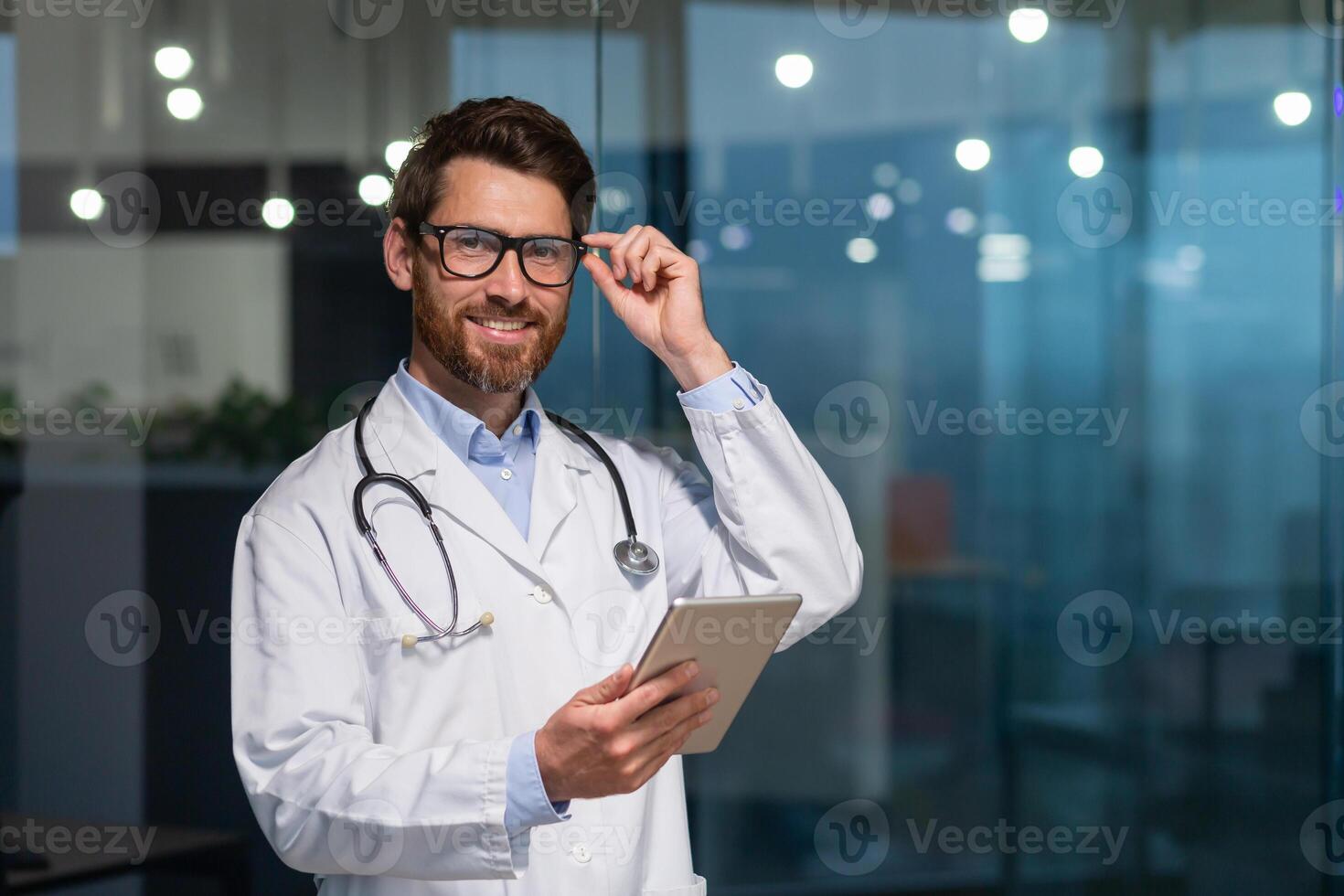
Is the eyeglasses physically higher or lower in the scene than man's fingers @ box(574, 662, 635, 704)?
higher

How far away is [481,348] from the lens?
159 centimetres

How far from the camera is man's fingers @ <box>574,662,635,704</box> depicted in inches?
48.4

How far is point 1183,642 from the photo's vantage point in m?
2.78

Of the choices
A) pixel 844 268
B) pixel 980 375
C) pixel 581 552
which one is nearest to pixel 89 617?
pixel 581 552

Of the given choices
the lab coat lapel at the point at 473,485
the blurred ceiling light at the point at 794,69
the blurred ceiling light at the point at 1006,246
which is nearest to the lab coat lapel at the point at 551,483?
the lab coat lapel at the point at 473,485

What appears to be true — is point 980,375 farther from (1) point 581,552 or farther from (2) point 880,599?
(1) point 581,552

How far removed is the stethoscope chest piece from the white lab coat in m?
0.02

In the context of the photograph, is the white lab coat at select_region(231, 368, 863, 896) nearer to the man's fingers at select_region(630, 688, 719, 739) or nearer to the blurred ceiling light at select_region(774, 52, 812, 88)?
the man's fingers at select_region(630, 688, 719, 739)

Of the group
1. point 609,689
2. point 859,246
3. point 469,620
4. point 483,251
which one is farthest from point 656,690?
point 859,246

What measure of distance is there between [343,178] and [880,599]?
1.46m

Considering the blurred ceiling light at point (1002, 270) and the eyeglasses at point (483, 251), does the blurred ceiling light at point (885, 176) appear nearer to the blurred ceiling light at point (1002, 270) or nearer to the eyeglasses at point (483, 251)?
the blurred ceiling light at point (1002, 270)

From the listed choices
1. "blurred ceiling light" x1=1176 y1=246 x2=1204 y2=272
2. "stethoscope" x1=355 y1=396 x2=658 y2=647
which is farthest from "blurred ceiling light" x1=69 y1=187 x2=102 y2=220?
"blurred ceiling light" x1=1176 y1=246 x2=1204 y2=272

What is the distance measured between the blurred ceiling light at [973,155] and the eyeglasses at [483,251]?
1.40 meters

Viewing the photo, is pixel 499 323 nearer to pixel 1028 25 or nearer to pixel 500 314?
pixel 500 314
